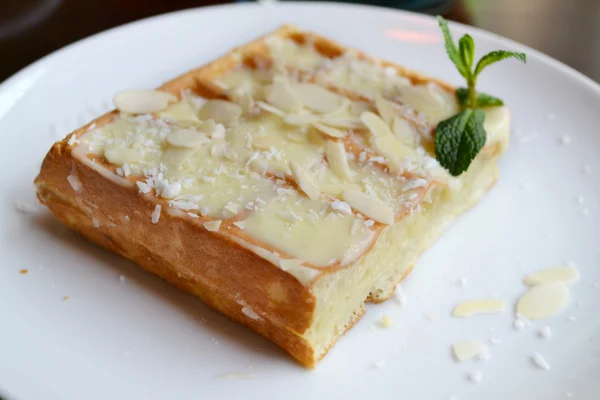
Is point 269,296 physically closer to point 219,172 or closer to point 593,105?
point 219,172

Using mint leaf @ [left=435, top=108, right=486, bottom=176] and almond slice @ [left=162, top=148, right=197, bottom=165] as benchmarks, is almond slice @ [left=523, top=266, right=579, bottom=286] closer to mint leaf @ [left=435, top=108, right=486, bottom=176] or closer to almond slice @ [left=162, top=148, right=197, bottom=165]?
mint leaf @ [left=435, top=108, right=486, bottom=176]

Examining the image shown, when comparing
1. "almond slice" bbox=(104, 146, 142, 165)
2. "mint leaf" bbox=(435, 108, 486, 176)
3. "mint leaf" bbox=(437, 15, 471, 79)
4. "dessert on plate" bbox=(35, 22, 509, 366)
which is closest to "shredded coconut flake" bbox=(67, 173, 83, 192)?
"dessert on plate" bbox=(35, 22, 509, 366)

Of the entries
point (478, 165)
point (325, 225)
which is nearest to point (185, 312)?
point (325, 225)

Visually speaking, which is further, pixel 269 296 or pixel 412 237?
pixel 412 237

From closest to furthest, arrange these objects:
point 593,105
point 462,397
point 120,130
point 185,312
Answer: point 462,397
point 185,312
point 120,130
point 593,105

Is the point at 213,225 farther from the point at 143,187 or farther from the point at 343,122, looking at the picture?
the point at 343,122

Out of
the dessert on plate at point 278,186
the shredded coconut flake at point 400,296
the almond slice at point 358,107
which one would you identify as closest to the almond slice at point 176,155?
the dessert on plate at point 278,186
